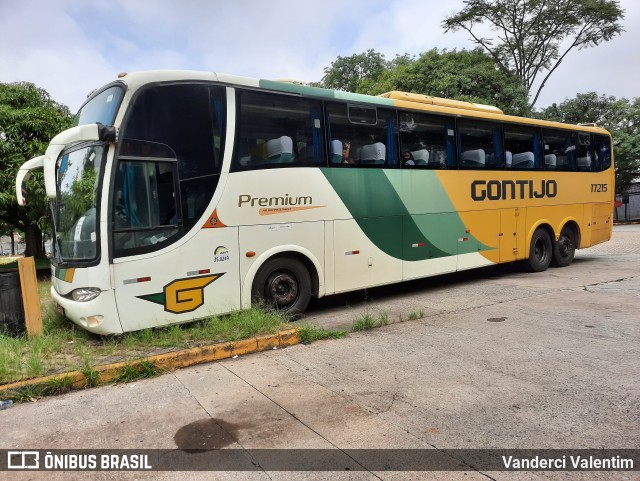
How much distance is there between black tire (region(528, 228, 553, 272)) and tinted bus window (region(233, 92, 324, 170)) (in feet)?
22.2

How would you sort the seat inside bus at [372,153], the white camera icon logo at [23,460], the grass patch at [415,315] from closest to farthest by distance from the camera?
1. the white camera icon logo at [23,460]
2. the grass patch at [415,315]
3. the seat inside bus at [372,153]

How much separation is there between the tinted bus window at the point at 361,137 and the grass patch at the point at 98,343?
2.87 m

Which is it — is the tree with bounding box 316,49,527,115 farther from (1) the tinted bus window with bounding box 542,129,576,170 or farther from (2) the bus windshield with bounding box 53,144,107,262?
(2) the bus windshield with bounding box 53,144,107,262

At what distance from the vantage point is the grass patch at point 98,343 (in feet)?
15.1

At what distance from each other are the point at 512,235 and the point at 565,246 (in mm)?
2723

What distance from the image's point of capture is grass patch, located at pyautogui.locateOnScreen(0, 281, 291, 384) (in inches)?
182

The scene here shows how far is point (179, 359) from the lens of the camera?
5039mm

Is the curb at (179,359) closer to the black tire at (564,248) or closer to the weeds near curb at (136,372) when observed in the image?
the weeds near curb at (136,372)

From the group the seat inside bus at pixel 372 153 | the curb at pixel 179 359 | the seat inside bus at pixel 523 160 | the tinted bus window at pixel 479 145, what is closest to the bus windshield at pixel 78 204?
the curb at pixel 179 359

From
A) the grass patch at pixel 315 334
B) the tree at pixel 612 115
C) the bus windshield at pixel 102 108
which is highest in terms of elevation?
the tree at pixel 612 115

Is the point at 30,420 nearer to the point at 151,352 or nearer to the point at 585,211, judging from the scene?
the point at 151,352

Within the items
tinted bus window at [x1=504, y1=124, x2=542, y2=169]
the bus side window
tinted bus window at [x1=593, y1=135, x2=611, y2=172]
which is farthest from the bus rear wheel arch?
tinted bus window at [x1=504, y1=124, x2=542, y2=169]

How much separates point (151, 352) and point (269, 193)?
268 cm

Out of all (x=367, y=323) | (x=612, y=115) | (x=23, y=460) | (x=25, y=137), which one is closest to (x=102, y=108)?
(x=23, y=460)
